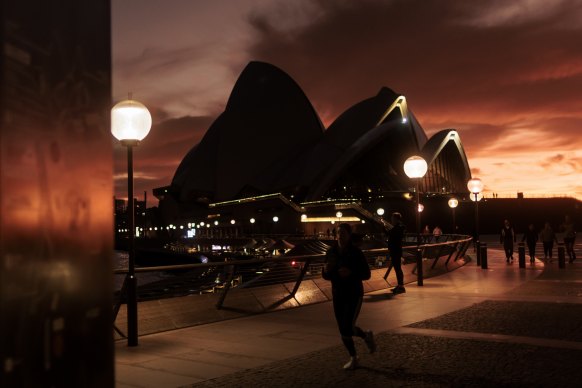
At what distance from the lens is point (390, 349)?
7266mm

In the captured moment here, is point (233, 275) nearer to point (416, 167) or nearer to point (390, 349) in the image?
point (390, 349)

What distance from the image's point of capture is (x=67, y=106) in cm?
178

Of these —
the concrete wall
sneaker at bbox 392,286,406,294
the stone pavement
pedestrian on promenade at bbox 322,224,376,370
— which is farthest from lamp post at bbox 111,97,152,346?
sneaker at bbox 392,286,406,294

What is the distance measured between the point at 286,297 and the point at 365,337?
217 inches

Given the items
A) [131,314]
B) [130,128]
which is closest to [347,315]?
[131,314]

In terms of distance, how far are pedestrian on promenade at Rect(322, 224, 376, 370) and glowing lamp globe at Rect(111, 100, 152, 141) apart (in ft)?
12.6

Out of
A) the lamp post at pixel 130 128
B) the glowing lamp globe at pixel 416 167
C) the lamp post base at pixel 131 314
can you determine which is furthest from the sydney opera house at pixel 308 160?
the lamp post base at pixel 131 314

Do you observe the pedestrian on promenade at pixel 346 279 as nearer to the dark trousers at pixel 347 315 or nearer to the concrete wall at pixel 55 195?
the dark trousers at pixel 347 315

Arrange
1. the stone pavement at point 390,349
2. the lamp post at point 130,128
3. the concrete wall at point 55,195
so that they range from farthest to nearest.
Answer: the lamp post at point 130,128, the stone pavement at point 390,349, the concrete wall at point 55,195

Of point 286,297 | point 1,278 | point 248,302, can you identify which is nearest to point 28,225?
point 1,278

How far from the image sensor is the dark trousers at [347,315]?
6250 mm

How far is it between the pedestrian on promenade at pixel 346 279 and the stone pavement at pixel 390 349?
18.7 inches

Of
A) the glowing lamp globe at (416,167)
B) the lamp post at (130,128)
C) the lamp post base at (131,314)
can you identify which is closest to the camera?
the lamp post base at (131,314)

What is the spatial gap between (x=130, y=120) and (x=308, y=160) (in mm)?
65730
